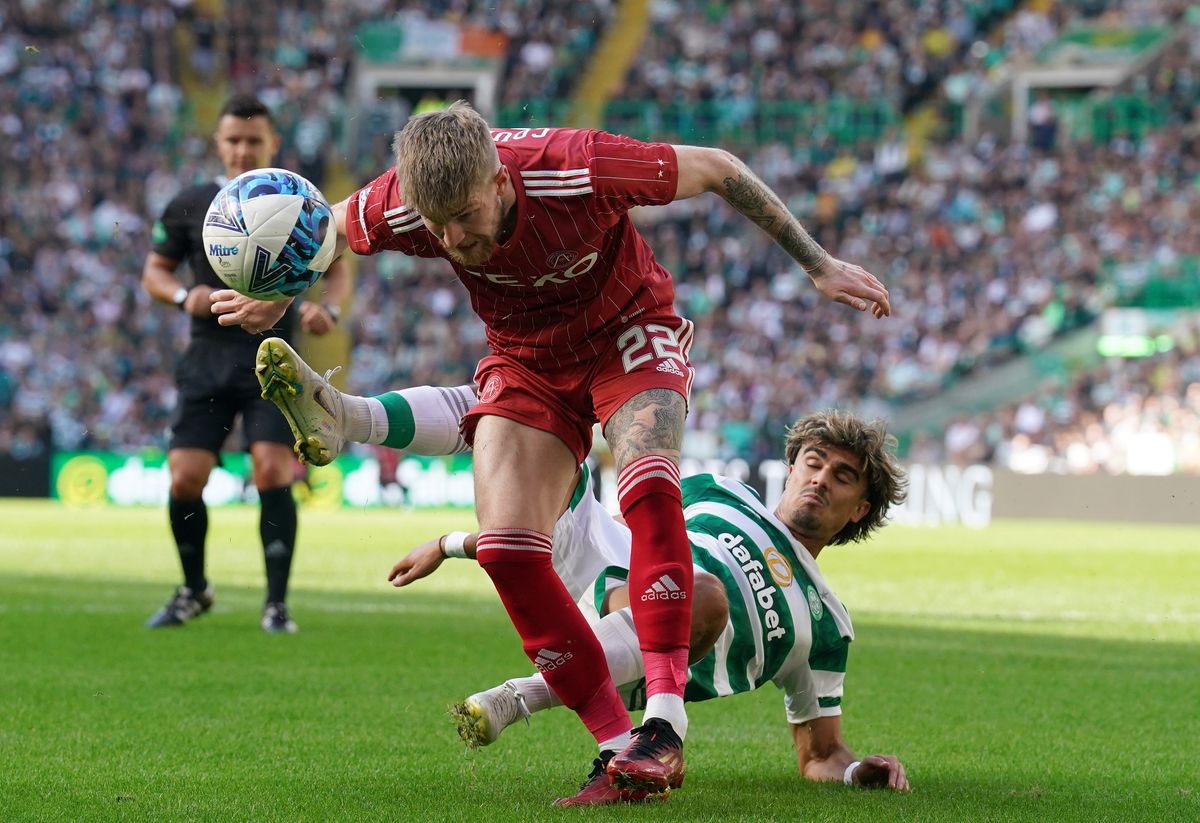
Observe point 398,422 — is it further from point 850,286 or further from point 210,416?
point 210,416

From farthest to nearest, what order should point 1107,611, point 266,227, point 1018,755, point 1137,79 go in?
point 1137,79 → point 1107,611 → point 1018,755 → point 266,227

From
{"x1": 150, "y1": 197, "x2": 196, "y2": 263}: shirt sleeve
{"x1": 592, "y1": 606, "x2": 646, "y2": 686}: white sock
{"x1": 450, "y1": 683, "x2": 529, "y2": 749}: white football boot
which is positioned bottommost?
{"x1": 450, "y1": 683, "x2": 529, "y2": 749}: white football boot

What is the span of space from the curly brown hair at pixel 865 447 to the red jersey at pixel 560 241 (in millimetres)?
602

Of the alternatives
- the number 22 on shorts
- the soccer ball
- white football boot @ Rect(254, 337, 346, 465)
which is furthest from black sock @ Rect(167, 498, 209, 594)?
the number 22 on shorts

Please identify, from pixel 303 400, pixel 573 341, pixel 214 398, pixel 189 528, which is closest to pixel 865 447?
pixel 573 341

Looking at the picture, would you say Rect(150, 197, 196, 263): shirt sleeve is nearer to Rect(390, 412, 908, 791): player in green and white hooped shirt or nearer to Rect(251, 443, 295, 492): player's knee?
Rect(251, 443, 295, 492): player's knee

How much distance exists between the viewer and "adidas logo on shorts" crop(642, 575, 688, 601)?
4074 millimetres

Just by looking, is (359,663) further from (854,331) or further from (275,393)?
(854,331)

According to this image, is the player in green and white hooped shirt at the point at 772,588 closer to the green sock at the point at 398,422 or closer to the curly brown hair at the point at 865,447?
the curly brown hair at the point at 865,447

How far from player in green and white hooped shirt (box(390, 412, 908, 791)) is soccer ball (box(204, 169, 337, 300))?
2.72ft

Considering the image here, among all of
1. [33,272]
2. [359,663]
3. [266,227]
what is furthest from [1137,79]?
[266,227]

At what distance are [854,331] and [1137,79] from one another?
7.57 metres

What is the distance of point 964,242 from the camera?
2705cm

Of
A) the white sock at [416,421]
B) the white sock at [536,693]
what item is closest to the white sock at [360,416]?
the white sock at [416,421]
